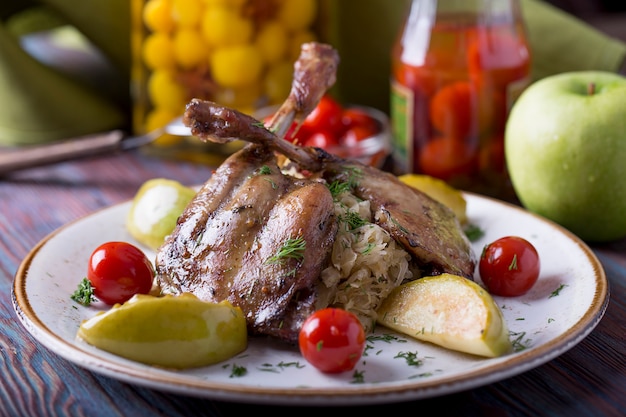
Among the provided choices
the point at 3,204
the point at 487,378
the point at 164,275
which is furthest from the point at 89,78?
the point at 487,378

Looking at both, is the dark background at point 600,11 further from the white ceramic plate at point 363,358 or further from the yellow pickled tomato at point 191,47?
the white ceramic plate at point 363,358

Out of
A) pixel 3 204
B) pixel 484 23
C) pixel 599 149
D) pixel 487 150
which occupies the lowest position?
pixel 3 204

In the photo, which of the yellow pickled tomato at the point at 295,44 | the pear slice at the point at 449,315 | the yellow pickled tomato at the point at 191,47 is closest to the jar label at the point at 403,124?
the yellow pickled tomato at the point at 295,44

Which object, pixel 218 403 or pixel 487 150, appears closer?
pixel 218 403

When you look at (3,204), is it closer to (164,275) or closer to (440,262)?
(164,275)

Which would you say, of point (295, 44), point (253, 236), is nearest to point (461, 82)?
point (295, 44)

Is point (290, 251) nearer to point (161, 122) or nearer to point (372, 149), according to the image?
point (372, 149)

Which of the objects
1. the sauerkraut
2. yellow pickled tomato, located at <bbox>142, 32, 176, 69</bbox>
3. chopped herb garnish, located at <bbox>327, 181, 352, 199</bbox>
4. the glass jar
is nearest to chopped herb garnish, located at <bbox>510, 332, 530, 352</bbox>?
the sauerkraut

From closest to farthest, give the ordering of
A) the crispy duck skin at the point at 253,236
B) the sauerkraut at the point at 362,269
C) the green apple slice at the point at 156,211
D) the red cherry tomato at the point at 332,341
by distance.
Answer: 1. the red cherry tomato at the point at 332,341
2. the crispy duck skin at the point at 253,236
3. the sauerkraut at the point at 362,269
4. the green apple slice at the point at 156,211
